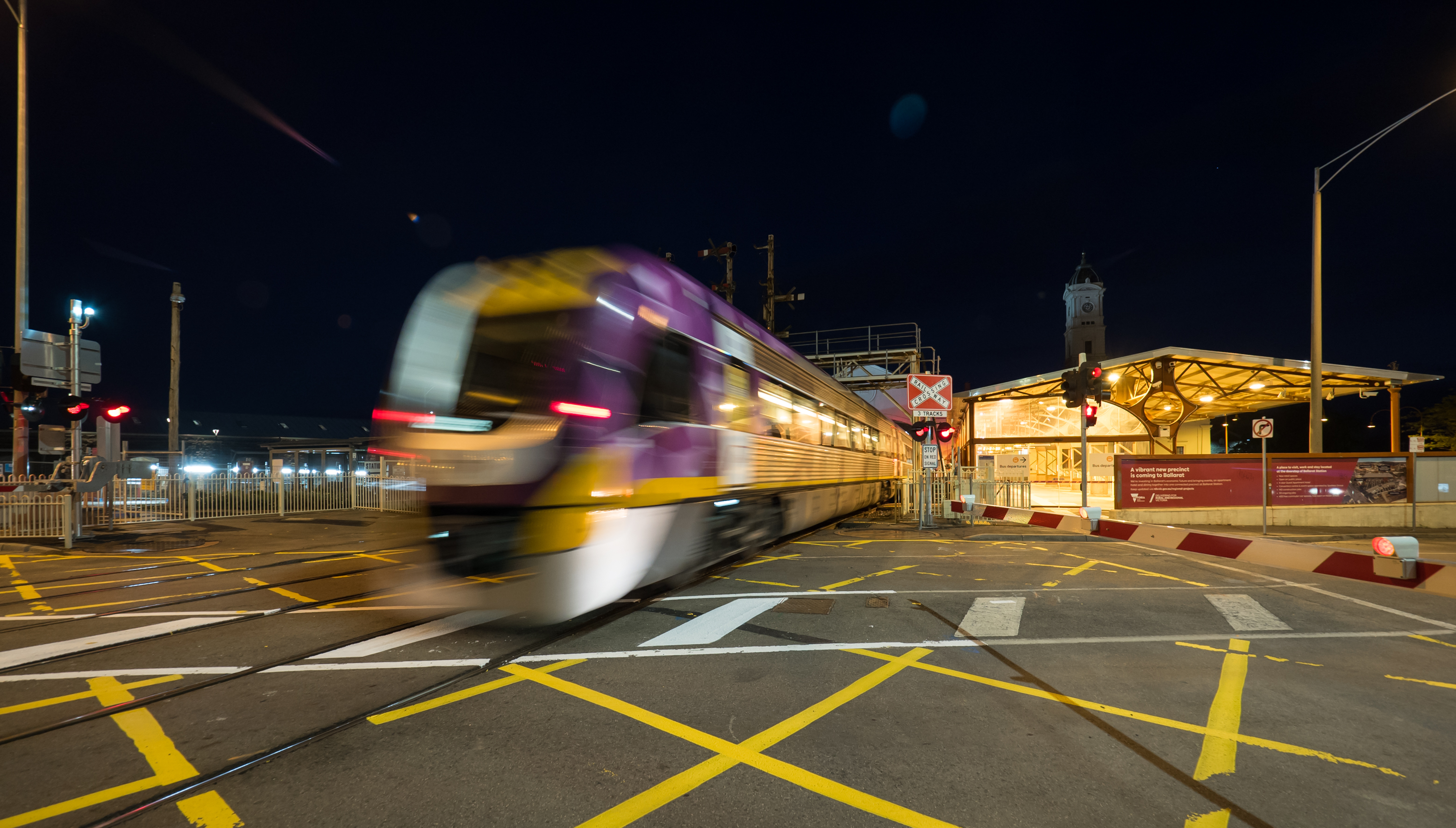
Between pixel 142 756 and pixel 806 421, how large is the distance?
8.90 m

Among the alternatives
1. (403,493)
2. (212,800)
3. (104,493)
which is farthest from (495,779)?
(104,493)

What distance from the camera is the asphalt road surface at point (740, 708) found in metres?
2.78

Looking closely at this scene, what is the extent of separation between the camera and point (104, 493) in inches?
557

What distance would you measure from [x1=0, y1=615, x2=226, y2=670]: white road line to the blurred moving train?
87.0 inches

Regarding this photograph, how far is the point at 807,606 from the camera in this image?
6.50 metres

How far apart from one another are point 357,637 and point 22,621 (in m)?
3.38

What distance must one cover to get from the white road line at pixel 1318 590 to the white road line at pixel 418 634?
8376 millimetres

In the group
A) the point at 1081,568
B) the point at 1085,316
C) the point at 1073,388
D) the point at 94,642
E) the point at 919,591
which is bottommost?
the point at 1081,568

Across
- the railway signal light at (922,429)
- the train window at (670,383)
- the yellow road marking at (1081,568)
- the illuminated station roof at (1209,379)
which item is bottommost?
the yellow road marking at (1081,568)

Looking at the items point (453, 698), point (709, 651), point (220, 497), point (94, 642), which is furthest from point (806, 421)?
point (220, 497)

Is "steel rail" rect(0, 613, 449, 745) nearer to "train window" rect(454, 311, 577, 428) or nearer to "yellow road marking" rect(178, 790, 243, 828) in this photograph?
"yellow road marking" rect(178, 790, 243, 828)

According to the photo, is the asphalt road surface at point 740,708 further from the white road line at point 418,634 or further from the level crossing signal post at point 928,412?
the level crossing signal post at point 928,412

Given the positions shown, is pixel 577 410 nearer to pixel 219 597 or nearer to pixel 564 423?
pixel 564 423

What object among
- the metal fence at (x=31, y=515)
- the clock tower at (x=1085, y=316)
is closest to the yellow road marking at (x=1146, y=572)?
the metal fence at (x=31, y=515)
